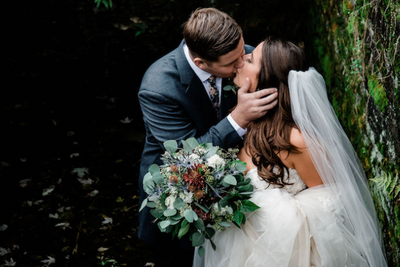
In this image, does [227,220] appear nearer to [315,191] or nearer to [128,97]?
[315,191]

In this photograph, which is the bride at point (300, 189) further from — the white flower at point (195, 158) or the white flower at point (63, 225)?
the white flower at point (63, 225)

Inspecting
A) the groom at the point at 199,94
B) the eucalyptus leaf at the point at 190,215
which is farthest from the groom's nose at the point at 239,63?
the eucalyptus leaf at the point at 190,215

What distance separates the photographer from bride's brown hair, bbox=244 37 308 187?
246cm

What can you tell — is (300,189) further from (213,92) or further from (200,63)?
(200,63)

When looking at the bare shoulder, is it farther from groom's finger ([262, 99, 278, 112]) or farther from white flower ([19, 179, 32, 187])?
white flower ([19, 179, 32, 187])

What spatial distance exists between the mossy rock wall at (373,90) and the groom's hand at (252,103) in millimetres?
643

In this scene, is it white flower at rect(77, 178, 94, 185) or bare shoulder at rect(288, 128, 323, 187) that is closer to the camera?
bare shoulder at rect(288, 128, 323, 187)

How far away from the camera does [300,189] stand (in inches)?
101

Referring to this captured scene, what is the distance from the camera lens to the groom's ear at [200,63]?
9.11 ft

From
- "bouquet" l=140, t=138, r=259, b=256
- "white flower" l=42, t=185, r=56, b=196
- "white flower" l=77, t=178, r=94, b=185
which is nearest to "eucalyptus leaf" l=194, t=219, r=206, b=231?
"bouquet" l=140, t=138, r=259, b=256

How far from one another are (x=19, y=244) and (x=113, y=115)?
7.49 feet

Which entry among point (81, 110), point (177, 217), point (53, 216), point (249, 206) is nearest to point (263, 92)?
point (249, 206)

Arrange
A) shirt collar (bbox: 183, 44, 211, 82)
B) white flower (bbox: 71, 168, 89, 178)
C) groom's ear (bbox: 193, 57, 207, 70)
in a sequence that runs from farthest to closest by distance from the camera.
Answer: white flower (bbox: 71, 168, 89, 178) → shirt collar (bbox: 183, 44, 211, 82) → groom's ear (bbox: 193, 57, 207, 70)

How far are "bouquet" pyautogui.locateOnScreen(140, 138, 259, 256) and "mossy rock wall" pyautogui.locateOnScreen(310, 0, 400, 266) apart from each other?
83cm
